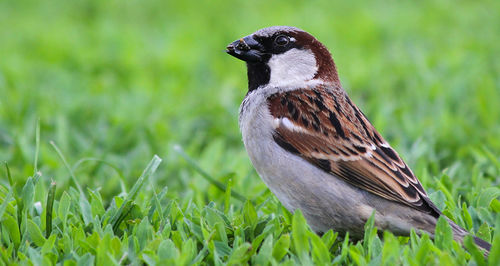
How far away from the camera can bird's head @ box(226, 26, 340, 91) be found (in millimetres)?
3617

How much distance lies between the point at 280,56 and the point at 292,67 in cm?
9

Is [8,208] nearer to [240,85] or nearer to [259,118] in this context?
[259,118]

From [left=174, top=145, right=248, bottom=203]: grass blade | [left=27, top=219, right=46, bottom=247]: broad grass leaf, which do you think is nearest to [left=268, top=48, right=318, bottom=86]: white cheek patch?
[left=174, top=145, right=248, bottom=203]: grass blade

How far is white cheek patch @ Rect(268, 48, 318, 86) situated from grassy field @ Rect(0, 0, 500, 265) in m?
0.67

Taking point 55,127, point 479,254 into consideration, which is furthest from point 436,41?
point 479,254

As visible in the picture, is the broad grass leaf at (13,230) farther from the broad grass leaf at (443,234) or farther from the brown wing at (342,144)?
the broad grass leaf at (443,234)

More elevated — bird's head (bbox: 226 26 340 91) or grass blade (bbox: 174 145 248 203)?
bird's head (bbox: 226 26 340 91)

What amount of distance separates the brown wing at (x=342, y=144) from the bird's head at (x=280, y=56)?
18 centimetres

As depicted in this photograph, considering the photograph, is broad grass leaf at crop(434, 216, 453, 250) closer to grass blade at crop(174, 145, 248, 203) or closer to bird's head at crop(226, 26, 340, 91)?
bird's head at crop(226, 26, 340, 91)

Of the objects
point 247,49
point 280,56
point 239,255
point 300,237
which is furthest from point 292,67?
point 239,255

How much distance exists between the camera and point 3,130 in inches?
A: 188

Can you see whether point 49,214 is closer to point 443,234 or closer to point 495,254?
point 443,234

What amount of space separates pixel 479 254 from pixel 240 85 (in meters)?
3.66

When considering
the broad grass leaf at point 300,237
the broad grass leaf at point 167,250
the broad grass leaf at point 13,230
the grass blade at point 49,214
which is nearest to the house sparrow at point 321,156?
the broad grass leaf at point 300,237
